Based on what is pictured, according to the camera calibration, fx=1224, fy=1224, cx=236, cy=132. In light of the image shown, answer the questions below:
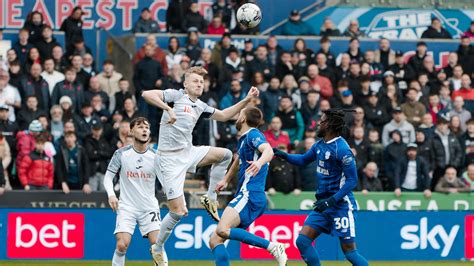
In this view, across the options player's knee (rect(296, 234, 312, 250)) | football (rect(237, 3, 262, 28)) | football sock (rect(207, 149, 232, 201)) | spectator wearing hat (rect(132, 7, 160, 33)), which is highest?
football (rect(237, 3, 262, 28))

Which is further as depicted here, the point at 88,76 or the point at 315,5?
the point at 315,5

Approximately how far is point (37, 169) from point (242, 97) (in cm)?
438

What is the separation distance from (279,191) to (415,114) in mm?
4116

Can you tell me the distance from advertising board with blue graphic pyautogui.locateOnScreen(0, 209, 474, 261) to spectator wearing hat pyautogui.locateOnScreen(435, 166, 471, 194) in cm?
222

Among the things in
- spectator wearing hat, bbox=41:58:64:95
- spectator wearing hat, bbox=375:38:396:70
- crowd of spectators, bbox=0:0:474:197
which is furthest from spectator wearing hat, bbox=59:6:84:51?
spectator wearing hat, bbox=375:38:396:70

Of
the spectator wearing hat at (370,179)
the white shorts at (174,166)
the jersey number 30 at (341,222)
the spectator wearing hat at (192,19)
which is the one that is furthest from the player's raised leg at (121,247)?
the spectator wearing hat at (192,19)

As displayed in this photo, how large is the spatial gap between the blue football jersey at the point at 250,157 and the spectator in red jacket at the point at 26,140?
7.40 m

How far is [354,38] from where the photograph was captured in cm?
2609

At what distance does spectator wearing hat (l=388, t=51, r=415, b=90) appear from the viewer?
2583cm

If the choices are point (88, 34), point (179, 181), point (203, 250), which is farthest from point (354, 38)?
point (179, 181)

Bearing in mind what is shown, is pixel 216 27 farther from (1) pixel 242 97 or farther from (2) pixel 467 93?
(2) pixel 467 93

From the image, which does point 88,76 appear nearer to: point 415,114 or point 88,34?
point 88,34

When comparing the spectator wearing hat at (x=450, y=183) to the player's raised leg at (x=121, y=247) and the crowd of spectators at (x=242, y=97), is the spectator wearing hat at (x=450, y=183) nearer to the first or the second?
the crowd of spectators at (x=242, y=97)

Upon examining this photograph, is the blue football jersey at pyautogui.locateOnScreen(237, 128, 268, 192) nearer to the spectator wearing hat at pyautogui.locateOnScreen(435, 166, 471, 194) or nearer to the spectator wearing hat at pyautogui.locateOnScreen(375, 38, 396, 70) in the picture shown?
the spectator wearing hat at pyautogui.locateOnScreen(435, 166, 471, 194)
